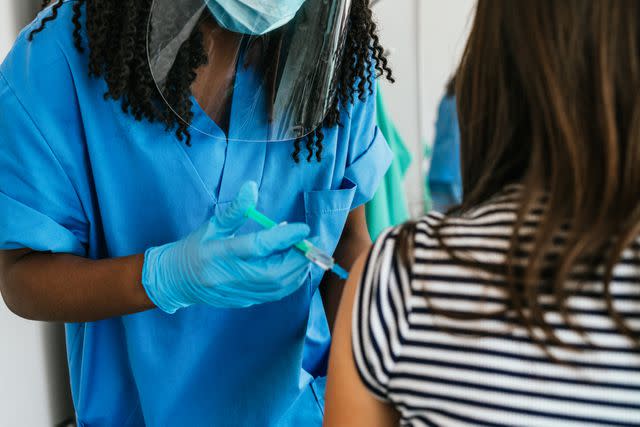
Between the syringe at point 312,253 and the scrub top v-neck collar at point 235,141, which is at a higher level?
the scrub top v-neck collar at point 235,141

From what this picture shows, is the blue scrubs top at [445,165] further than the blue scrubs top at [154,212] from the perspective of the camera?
Yes

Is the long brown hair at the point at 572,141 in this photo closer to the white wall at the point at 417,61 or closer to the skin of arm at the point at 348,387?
the skin of arm at the point at 348,387

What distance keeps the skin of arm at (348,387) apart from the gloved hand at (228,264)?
0.17 metres

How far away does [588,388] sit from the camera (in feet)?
1.85

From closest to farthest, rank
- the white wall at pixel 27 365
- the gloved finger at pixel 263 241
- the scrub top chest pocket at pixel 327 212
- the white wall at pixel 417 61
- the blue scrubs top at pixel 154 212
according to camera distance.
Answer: the gloved finger at pixel 263 241 < the blue scrubs top at pixel 154 212 < the scrub top chest pocket at pixel 327 212 < the white wall at pixel 27 365 < the white wall at pixel 417 61

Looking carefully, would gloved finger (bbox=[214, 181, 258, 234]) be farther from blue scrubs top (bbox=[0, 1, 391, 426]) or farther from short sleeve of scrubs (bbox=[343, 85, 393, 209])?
short sleeve of scrubs (bbox=[343, 85, 393, 209])

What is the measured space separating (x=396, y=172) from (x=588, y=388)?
1.34m

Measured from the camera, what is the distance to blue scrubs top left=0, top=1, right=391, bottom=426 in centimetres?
91

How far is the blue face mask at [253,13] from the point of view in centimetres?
89

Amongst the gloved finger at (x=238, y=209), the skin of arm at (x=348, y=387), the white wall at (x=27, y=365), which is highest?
the gloved finger at (x=238, y=209)

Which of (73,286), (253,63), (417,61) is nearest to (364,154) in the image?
(253,63)

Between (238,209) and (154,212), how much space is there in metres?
0.22

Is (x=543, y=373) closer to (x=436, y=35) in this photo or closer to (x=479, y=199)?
(x=479, y=199)

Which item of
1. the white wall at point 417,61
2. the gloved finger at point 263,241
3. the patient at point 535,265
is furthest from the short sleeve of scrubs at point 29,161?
the white wall at point 417,61
